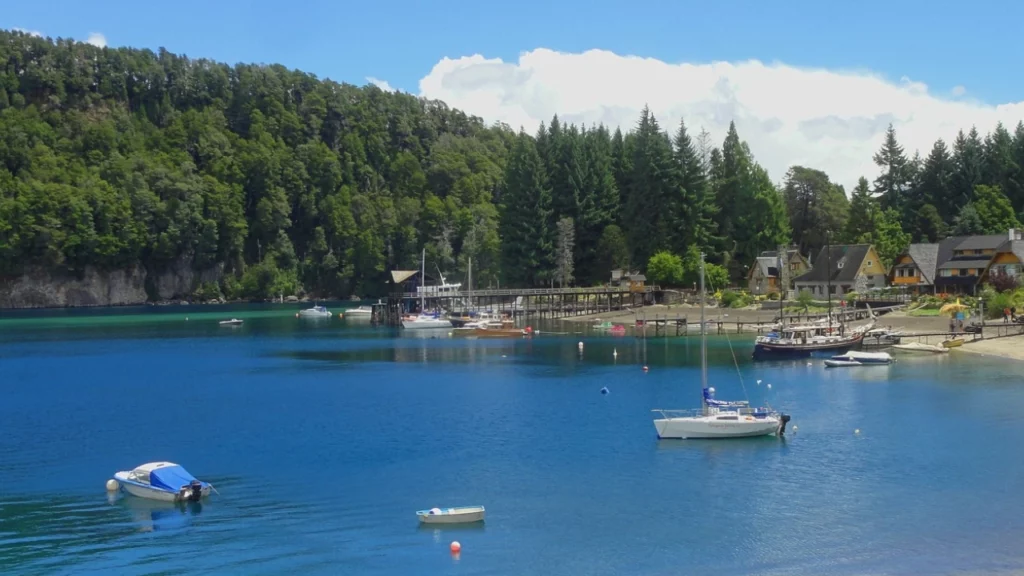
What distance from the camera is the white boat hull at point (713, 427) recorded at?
41750mm

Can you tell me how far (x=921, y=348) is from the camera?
2781 inches

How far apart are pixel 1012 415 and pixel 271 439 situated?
113 feet

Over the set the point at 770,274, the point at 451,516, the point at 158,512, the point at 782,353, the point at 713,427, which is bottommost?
the point at 158,512

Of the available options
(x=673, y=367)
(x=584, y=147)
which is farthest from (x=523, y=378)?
(x=584, y=147)

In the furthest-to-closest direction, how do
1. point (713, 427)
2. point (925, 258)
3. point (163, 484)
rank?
1. point (925, 258)
2. point (713, 427)
3. point (163, 484)

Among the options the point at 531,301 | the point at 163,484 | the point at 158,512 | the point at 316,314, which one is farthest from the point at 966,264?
the point at 158,512

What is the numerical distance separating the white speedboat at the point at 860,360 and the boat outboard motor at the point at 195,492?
45.7m

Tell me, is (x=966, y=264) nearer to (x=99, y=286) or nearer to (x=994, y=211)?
(x=994, y=211)

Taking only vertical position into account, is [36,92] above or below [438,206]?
above

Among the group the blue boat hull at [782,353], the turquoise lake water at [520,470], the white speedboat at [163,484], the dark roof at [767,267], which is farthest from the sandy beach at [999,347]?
the white speedboat at [163,484]

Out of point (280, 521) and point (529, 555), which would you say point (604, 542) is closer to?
point (529, 555)

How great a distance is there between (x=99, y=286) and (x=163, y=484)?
499 feet

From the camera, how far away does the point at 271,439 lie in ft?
145

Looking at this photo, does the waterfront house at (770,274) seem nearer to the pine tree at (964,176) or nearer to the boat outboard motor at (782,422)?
the pine tree at (964,176)
